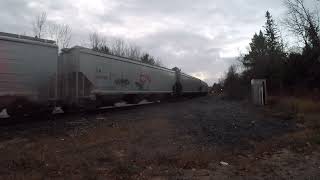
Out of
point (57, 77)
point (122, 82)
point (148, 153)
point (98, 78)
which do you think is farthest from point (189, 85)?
point (148, 153)

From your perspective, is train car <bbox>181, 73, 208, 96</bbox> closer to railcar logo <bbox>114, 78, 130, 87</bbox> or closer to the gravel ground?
railcar logo <bbox>114, 78, 130, 87</bbox>

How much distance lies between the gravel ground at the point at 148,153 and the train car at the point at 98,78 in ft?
17.9

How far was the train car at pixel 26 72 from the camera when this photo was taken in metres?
16.3

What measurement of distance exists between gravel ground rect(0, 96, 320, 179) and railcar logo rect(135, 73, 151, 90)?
1408 centimetres

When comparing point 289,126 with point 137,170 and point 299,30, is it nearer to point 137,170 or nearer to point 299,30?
point 137,170

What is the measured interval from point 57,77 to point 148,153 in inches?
424

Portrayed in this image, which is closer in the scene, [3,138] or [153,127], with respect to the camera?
[3,138]

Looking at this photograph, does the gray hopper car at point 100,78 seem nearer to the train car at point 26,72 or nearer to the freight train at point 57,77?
the freight train at point 57,77

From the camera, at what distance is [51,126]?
14867 millimetres

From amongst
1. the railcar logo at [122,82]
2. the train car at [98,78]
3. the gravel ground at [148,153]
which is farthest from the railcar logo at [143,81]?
the gravel ground at [148,153]

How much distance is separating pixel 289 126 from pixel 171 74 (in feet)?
80.1

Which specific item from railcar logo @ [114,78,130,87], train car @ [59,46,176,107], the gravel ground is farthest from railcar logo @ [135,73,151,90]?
the gravel ground

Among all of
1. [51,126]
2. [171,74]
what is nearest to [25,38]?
[51,126]

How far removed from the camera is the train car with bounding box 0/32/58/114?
16.3 metres
